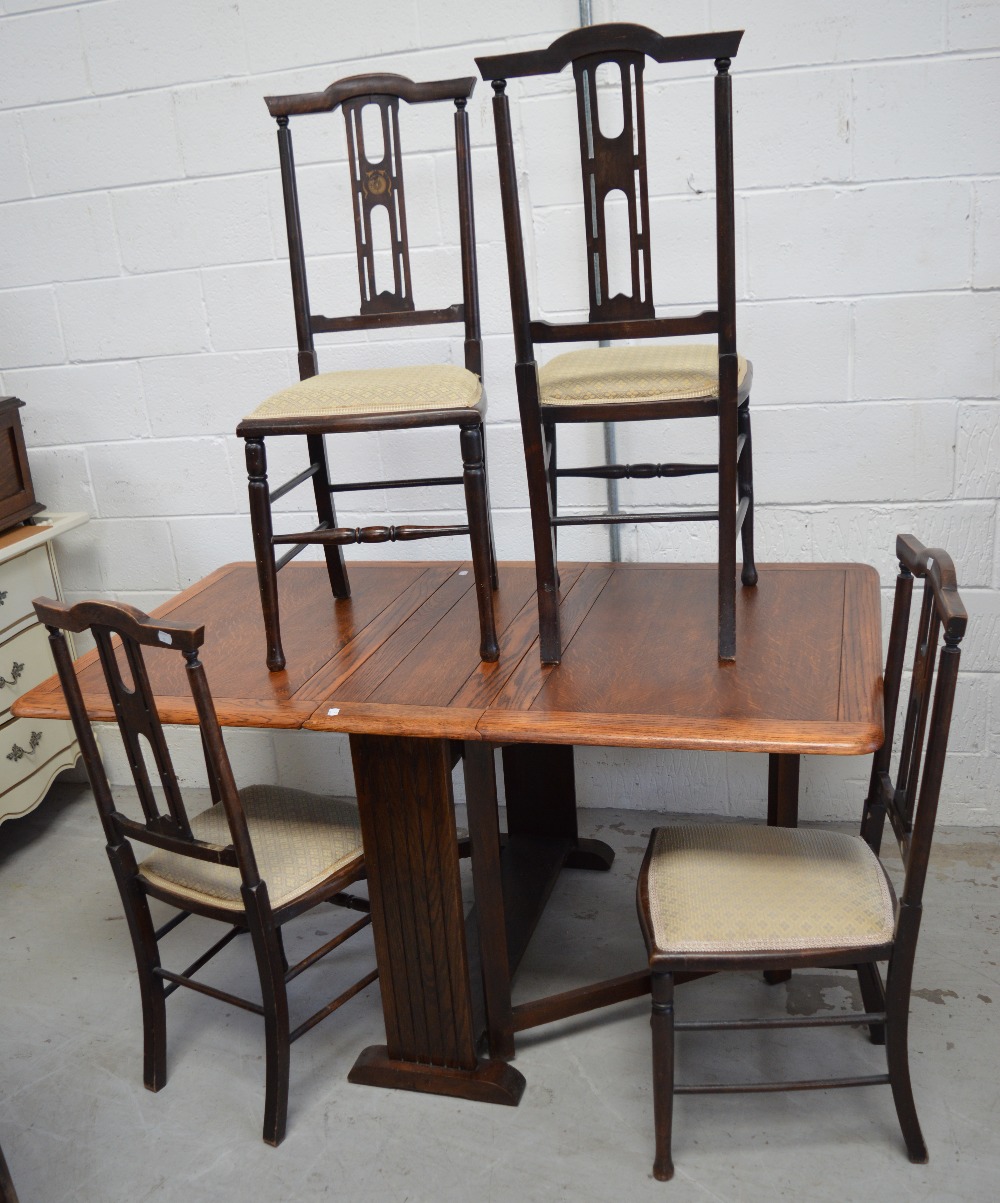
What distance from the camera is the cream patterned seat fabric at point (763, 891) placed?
71.2 inches

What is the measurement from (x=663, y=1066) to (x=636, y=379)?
1.10 m

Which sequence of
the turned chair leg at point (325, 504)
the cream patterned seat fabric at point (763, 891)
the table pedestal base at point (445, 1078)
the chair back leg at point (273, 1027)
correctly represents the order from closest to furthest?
the cream patterned seat fabric at point (763, 891)
the chair back leg at point (273, 1027)
the table pedestal base at point (445, 1078)
the turned chair leg at point (325, 504)

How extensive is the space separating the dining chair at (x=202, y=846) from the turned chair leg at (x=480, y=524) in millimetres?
438

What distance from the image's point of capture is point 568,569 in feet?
8.40

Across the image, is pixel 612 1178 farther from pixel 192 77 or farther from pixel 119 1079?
pixel 192 77

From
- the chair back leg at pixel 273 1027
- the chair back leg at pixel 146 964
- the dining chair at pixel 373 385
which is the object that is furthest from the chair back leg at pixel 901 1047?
the chair back leg at pixel 146 964

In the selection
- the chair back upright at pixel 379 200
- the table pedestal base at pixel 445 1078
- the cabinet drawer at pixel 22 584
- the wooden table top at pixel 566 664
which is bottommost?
the table pedestal base at pixel 445 1078

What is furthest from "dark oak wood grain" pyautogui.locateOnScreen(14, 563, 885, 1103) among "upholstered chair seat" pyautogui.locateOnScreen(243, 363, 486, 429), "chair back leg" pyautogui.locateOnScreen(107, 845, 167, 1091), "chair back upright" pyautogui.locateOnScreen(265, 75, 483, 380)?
"chair back upright" pyautogui.locateOnScreen(265, 75, 483, 380)

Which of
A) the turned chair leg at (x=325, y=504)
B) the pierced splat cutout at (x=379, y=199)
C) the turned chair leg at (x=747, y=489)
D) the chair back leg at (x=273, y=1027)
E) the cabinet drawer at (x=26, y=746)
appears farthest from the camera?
the cabinet drawer at (x=26, y=746)

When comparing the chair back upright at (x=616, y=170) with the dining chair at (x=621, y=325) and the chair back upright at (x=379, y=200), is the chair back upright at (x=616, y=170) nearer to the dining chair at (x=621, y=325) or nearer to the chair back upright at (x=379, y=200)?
the dining chair at (x=621, y=325)

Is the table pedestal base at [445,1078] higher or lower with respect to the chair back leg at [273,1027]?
lower

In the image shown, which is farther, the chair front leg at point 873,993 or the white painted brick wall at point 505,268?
the white painted brick wall at point 505,268

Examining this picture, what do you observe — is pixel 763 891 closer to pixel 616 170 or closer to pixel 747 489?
pixel 747 489

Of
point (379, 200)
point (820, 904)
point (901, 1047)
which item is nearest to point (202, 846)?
point (820, 904)
